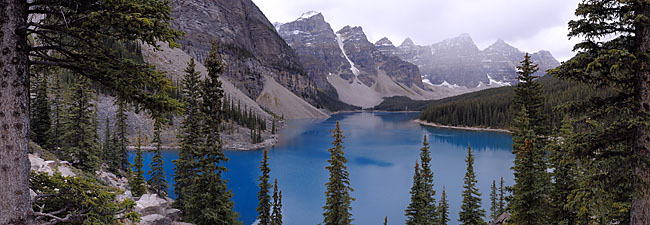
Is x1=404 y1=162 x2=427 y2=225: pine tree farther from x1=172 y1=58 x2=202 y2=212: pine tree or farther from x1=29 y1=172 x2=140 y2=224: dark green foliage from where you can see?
x1=29 y1=172 x2=140 y2=224: dark green foliage

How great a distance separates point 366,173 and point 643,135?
145 feet

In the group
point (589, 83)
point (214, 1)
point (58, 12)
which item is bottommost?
point (589, 83)

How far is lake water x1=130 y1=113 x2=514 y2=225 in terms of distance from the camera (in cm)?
3306

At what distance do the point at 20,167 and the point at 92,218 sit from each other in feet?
3.87

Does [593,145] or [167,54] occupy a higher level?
[167,54]

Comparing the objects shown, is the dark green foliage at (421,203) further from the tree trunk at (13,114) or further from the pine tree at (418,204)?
the tree trunk at (13,114)

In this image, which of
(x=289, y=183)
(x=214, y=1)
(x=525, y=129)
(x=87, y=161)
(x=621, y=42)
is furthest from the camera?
(x=214, y=1)

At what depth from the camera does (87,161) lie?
2264 centimetres

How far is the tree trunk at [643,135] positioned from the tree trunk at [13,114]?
10.4 metres

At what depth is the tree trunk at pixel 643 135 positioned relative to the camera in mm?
5766

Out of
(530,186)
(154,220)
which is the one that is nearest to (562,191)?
(530,186)

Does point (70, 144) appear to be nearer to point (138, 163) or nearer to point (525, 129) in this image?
point (138, 163)

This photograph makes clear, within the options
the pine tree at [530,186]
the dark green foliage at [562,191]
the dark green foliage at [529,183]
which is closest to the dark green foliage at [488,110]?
the dark green foliage at [562,191]

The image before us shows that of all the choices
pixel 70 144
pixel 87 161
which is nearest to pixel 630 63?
pixel 87 161
